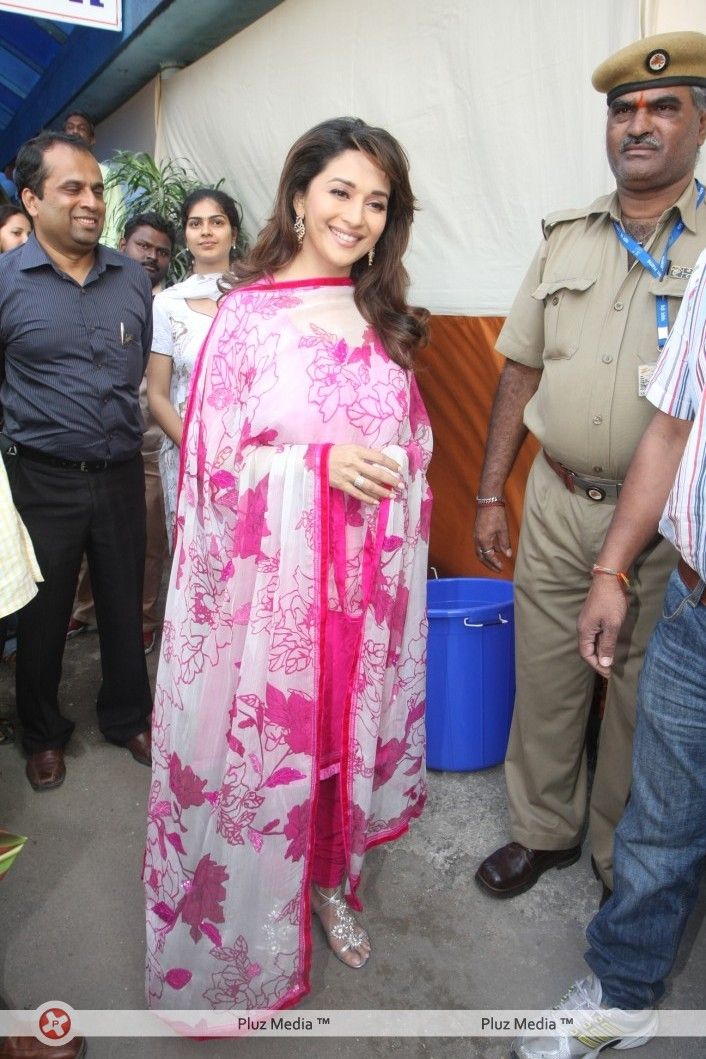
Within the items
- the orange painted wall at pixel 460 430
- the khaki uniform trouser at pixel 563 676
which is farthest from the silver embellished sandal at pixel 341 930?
the orange painted wall at pixel 460 430

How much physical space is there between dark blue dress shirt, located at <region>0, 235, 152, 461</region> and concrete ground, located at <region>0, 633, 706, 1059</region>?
1145 mm

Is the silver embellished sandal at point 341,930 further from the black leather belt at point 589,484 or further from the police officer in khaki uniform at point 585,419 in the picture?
the black leather belt at point 589,484

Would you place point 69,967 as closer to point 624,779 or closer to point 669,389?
point 624,779

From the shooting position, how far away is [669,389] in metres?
1.49

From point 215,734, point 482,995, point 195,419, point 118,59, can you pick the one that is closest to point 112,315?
point 195,419

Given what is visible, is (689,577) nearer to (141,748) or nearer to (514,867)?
(514,867)

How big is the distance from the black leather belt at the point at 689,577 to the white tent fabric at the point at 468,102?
1.52 m

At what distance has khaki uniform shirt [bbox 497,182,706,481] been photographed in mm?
1828

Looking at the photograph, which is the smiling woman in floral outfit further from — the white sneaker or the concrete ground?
the white sneaker

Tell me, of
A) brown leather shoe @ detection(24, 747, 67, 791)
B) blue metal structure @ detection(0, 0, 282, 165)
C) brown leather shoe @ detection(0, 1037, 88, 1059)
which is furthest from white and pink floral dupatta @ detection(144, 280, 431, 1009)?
blue metal structure @ detection(0, 0, 282, 165)

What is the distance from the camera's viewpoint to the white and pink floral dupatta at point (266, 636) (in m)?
1.65

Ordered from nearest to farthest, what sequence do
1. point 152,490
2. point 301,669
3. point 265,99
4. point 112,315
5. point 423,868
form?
point 301,669, point 423,868, point 112,315, point 152,490, point 265,99

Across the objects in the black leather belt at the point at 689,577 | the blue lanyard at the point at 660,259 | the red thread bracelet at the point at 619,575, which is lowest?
the red thread bracelet at the point at 619,575

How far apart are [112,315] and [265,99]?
7.64 ft
